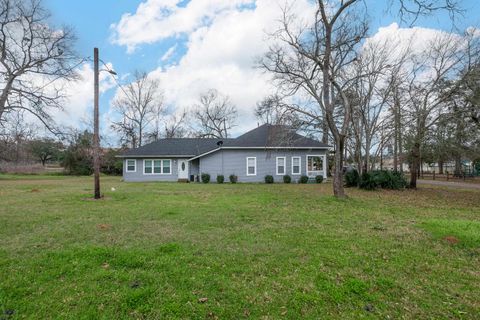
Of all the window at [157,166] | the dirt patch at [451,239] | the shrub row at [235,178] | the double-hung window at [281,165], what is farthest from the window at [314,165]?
the dirt patch at [451,239]

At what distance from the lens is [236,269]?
373 centimetres

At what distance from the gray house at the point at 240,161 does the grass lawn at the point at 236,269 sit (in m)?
15.3

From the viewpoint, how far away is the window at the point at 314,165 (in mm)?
22516

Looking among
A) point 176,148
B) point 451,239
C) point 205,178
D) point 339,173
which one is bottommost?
point 451,239

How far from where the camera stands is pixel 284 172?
2222 cm

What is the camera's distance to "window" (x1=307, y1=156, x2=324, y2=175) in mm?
22516

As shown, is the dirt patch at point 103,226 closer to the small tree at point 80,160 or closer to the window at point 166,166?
the window at point 166,166

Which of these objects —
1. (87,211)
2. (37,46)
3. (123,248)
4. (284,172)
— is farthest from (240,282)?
(37,46)

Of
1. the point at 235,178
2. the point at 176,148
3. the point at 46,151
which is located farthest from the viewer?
the point at 46,151

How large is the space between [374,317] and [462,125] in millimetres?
13612

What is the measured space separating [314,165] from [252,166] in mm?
5512

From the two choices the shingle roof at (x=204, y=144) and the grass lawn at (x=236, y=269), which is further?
the shingle roof at (x=204, y=144)

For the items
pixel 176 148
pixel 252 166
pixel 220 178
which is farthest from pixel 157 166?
pixel 252 166

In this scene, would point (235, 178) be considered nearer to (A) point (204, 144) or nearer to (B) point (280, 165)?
(B) point (280, 165)
